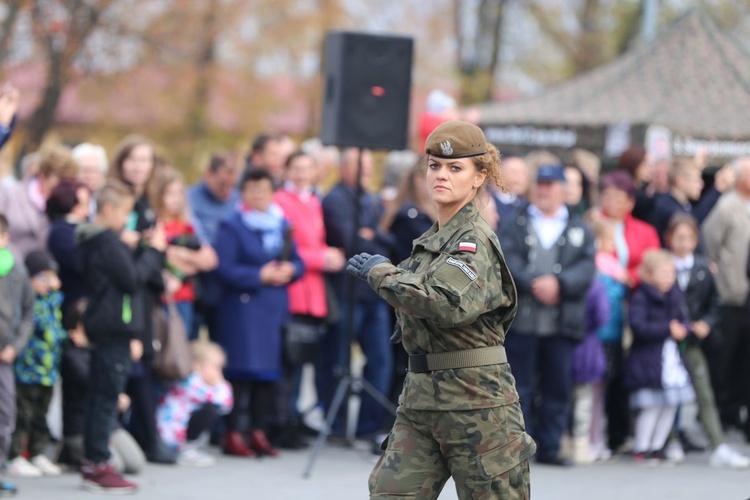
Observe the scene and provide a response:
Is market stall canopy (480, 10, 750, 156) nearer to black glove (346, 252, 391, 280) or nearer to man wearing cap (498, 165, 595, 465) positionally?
man wearing cap (498, 165, 595, 465)

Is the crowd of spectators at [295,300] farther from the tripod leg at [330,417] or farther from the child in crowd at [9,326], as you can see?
the tripod leg at [330,417]

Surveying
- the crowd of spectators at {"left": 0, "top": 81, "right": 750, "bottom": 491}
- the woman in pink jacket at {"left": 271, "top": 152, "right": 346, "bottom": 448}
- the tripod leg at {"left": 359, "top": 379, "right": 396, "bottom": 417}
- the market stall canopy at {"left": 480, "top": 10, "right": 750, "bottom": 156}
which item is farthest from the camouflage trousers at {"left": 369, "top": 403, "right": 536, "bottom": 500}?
the market stall canopy at {"left": 480, "top": 10, "right": 750, "bottom": 156}

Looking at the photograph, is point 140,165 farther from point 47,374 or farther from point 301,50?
point 301,50

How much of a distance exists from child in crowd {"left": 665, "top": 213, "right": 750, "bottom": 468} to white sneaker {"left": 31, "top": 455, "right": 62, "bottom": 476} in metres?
4.59

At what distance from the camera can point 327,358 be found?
1041 cm

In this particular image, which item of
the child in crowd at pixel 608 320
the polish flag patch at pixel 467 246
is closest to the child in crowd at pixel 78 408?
the child in crowd at pixel 608 320

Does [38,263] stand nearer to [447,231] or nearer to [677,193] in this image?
[447,231]

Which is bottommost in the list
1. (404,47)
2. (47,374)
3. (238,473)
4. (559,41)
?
(238,473)

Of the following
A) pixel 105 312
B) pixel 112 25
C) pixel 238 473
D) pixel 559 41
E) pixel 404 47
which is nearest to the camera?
pixel 105 312

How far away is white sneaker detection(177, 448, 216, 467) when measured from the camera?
9.08 metres

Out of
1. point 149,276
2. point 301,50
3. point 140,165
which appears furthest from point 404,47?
point 301,50

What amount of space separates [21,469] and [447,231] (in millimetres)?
4134

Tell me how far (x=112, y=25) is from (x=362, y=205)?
7.34 metres

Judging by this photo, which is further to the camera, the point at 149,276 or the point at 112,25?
the point at 112,25
